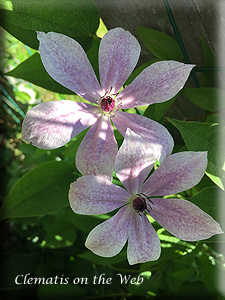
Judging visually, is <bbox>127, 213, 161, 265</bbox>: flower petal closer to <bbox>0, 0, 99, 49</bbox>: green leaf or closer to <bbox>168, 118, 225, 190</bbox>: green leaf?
<bbox>168, 118, 225, 190</bbox>: green leaf

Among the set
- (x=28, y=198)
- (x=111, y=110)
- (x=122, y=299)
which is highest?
(x=111, y=110)

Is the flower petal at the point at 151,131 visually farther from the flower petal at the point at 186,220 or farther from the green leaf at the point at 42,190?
the green leaf at the point at 42,190

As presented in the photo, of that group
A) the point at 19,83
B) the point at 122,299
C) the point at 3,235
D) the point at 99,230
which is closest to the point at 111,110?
the point at 99,230

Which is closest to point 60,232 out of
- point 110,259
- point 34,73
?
point 110,259

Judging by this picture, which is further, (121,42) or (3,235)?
(3,235)

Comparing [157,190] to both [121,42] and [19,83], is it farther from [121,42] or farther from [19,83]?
[19,83]

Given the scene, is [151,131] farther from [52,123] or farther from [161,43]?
[161,43]

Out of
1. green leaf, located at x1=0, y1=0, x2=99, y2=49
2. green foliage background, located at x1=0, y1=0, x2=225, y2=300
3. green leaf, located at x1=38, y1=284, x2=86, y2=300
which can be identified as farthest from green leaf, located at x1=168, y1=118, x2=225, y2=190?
green leaf, located at x1=38, y1=284, x2=86, y2=300
